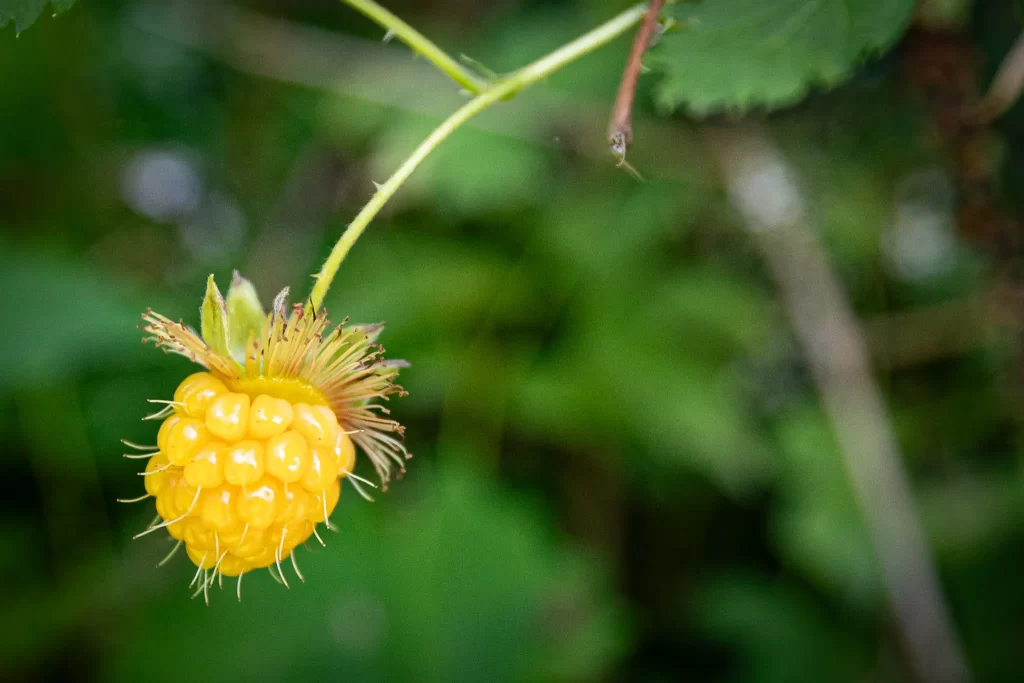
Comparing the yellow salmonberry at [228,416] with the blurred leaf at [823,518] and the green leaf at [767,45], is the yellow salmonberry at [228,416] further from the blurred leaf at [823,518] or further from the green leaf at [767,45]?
the blurred leaf at [823,518]

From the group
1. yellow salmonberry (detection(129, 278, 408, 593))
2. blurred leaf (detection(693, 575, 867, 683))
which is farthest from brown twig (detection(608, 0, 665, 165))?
blurred leaf (detection(693, 575, 867, 683))

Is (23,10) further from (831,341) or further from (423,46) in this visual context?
(831,341)

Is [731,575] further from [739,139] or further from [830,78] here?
[830,78]

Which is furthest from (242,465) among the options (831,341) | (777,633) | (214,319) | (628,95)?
(777,633)

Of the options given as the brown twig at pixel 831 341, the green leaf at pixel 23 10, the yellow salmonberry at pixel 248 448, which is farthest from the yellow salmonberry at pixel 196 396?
the brown twig at pixel 831 341

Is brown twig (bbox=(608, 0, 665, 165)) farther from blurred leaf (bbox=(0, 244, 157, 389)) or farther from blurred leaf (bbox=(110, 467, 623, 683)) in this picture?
blurred leaf (bbox=(0, 244, 157, 389))

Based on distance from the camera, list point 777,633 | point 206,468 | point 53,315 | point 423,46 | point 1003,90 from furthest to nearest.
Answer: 1. point 777,633
2. point 53,315
3. point 1003,90
4. point 423,46
5. point 206,468

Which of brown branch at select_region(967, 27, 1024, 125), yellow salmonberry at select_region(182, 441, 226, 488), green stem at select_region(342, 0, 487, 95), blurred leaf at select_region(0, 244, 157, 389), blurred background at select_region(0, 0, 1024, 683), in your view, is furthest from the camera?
blurred background at select_region(0, 0, 1024, 683)
